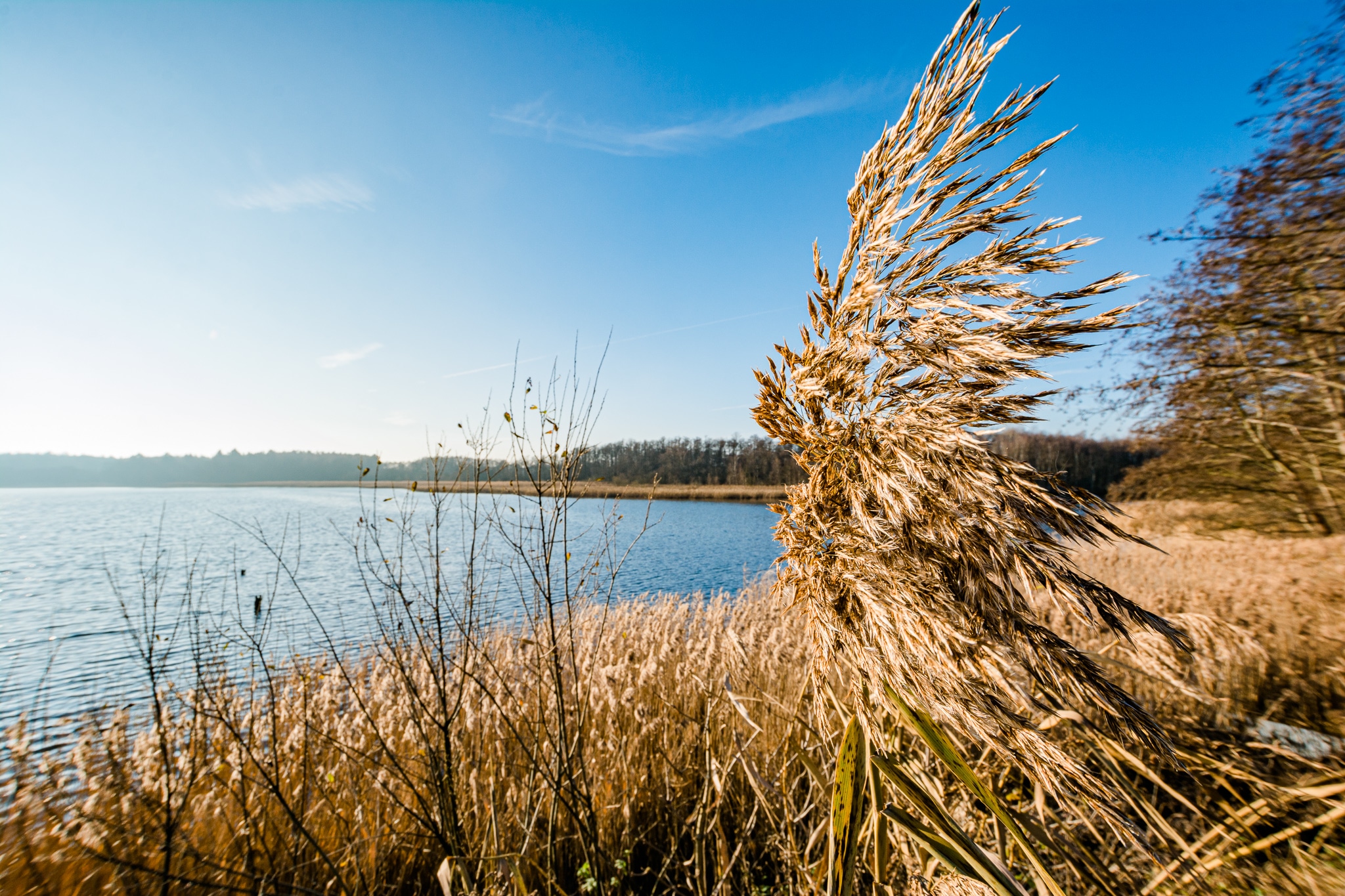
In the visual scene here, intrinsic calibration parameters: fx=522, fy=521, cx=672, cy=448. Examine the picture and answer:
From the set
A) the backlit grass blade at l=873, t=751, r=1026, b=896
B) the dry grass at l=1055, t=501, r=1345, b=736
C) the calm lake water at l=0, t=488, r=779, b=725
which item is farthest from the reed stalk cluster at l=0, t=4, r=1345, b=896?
the calm lake water at l=0, t=488, r=779, b=725

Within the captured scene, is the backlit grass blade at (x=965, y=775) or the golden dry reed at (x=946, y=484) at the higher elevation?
the golden dry reed at (x=946, y=484)

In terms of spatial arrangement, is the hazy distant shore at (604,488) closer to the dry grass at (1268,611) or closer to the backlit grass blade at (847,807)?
the backlit grass blade at (847,807)

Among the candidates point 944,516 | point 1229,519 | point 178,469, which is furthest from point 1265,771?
point 178,469

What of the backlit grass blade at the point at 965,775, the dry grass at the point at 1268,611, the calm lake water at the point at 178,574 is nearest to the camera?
the backlit grass blade at the point at 965,775

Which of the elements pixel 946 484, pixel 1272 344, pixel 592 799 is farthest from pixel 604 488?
pixel 1272 344

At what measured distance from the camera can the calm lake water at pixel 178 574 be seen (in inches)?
212

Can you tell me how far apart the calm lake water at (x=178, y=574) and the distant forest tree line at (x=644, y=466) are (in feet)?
1.69

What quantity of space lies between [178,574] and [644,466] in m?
11.4

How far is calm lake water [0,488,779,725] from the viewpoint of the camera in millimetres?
5383

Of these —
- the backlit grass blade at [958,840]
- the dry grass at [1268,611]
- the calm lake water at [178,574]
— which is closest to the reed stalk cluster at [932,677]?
the backlit grass blade at [958,840]

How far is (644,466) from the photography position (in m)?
16.7

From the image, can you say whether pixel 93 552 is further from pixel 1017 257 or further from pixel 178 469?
pixel 178 469

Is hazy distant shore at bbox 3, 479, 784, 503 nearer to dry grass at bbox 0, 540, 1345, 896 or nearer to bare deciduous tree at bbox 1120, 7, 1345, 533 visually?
dry grass at bbox 0, 540, 1345, 896

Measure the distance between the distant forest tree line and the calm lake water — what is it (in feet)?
1.69
